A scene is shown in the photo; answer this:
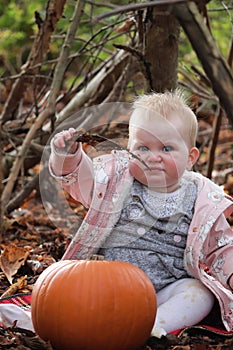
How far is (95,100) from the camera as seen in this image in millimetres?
4062

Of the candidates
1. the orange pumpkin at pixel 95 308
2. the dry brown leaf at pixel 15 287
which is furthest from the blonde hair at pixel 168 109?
the dry brown leaf at pixel 15 287

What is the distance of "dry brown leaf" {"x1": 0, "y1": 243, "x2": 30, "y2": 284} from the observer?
9.87ft

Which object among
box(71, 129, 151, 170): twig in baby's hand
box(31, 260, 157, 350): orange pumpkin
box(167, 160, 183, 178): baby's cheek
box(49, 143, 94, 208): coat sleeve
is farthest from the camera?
box(167, 160, 183, 178): baby's cheek

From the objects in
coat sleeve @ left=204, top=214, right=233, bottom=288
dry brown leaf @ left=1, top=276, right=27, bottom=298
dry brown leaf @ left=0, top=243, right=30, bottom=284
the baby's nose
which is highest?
the baby's nose

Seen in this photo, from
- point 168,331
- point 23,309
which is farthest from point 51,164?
point 168,331

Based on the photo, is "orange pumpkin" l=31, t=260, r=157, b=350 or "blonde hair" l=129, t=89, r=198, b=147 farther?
"blonde hair" l=129, t=89, r=198, b=147

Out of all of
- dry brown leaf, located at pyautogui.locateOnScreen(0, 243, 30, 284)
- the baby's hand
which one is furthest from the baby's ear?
dry brown leaf, located at pyautogui.locateOnScreen(0, 243, 30, 284)

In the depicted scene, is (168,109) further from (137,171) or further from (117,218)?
(117,218)

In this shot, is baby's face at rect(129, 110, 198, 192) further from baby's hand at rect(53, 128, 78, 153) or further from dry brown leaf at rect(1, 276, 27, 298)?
dry brown leaf at rect(1, 276, 27, 298)

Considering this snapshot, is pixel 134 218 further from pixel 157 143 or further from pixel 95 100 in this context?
pixel 95 100

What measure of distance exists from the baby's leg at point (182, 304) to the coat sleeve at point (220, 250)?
0.47 ft

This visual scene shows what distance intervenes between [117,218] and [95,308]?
0.57 meters

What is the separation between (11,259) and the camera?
3109 millimetres

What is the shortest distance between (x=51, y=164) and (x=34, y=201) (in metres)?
2.58
